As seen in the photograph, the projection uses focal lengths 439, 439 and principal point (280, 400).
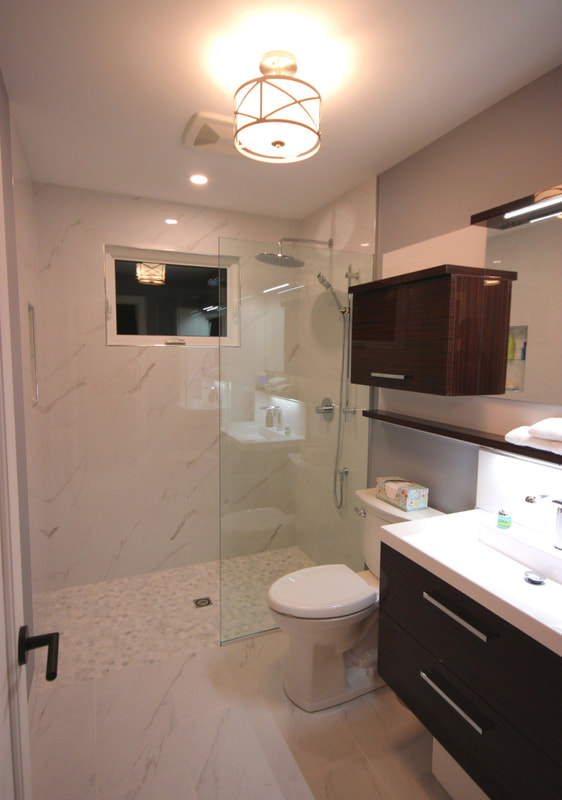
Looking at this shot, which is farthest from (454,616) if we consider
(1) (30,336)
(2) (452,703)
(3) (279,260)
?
(1) (30,336)

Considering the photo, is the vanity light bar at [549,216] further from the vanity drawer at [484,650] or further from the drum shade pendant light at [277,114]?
the vanity drawer at [484,650]

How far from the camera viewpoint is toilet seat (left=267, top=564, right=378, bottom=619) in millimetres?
1866

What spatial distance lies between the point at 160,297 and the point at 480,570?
2.58 metres

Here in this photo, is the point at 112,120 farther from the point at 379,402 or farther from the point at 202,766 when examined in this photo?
the point at 202,766

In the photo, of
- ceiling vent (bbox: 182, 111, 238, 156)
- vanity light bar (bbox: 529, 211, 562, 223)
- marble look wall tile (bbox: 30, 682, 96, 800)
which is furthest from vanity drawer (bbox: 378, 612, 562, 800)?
ceiling vent (bbox: 182, 111, 238, 156)

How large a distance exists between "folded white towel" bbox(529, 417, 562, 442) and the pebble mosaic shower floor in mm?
1791

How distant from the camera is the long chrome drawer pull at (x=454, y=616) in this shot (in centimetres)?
129

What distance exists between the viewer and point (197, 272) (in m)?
3.21

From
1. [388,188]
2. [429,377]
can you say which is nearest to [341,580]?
[429,377]

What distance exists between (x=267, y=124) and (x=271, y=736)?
2.33 m

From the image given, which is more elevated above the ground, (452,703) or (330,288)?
(330,288)

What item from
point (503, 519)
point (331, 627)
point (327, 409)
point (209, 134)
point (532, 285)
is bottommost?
point (331, 627)

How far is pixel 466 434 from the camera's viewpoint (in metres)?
1.78

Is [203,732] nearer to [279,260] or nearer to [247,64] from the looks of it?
[279,260]
